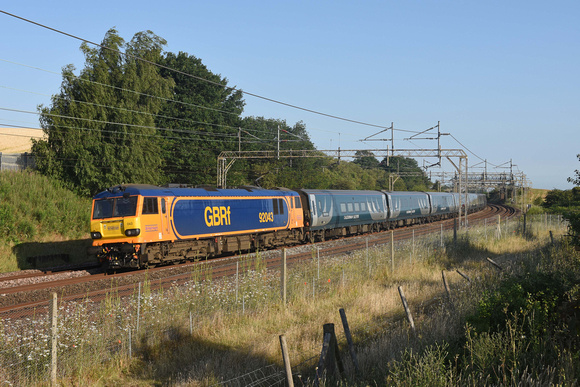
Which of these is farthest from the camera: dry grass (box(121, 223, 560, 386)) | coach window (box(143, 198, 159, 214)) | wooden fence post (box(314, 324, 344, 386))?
coach window (box(143, 198, 159, 214))

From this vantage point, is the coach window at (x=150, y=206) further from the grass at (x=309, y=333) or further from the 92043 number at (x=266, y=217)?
the 92043 number at (x=266, y=217)

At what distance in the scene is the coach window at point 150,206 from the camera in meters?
18.9

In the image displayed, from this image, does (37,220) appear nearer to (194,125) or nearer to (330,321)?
(330,321)

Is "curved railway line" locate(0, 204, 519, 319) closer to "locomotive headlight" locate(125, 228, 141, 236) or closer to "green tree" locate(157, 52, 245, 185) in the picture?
"locomotive headlight" locate(125, 228, 141, 236)

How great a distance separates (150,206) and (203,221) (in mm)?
2894

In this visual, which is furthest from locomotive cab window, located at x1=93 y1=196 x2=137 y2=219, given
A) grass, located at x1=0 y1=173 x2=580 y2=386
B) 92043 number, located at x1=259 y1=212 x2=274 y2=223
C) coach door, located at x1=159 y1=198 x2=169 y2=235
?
92043 number, located at x1=259 y1=212 x2=274 y2=223

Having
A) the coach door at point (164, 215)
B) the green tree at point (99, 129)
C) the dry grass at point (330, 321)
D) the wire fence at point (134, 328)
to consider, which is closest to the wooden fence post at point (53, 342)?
the wire fence at point (134, 328)

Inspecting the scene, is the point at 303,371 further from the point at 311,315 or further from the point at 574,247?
the point at 574,247

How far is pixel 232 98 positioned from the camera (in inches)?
2616

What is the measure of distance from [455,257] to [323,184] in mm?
44151

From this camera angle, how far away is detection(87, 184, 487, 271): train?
62.3ft

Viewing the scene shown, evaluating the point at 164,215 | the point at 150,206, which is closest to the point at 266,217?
the point at 164,215

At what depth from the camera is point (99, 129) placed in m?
34.3

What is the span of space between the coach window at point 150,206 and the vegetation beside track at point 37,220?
7.33 metres
